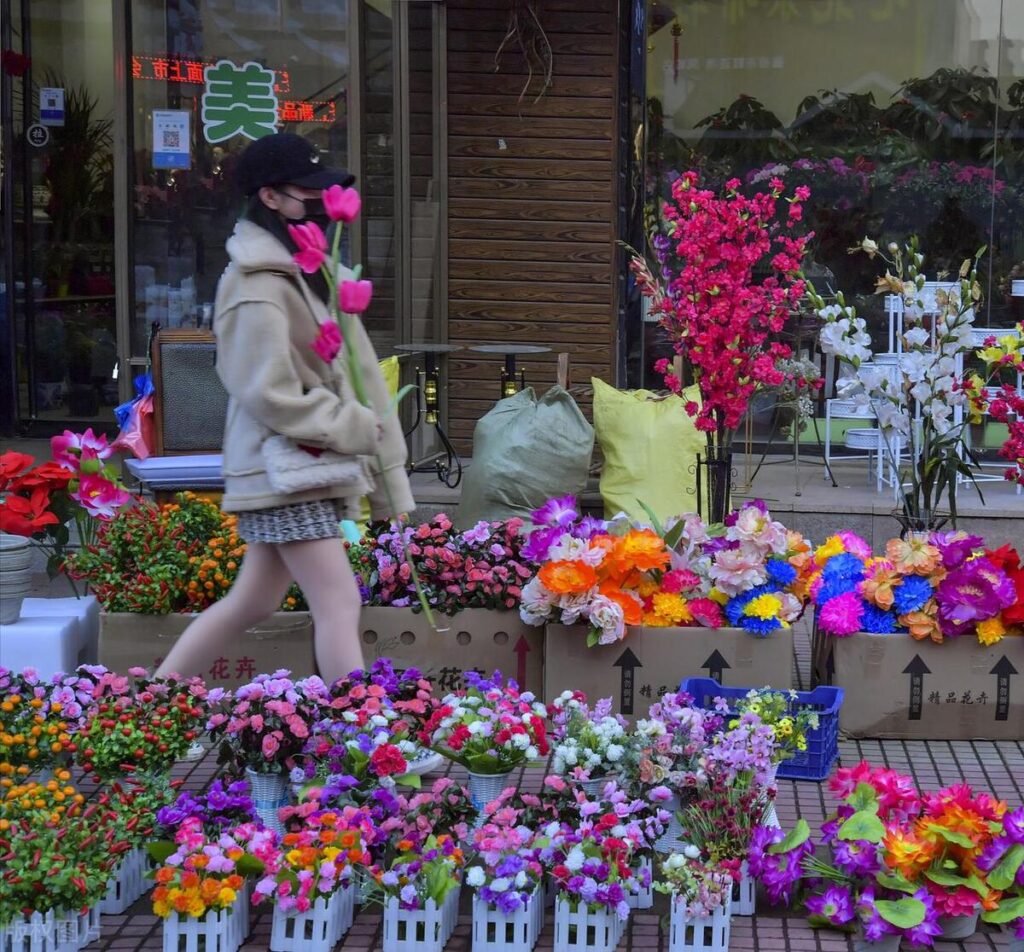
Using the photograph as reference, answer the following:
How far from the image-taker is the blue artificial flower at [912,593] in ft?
15.6

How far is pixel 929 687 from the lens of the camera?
481 cm

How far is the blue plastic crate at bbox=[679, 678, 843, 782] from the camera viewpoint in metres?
4.40

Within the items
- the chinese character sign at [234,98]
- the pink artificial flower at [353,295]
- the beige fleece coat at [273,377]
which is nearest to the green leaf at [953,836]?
the beige fleece coat at [273,377]

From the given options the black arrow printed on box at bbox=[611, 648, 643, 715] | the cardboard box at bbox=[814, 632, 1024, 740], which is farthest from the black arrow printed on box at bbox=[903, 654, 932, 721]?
the black arrow printed on box at bbox=[611, 648, 643, 715]

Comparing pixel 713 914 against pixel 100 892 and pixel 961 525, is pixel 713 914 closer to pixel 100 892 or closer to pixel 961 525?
pixel 100 892

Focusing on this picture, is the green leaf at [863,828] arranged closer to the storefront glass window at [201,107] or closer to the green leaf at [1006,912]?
the green leaf at [1006,912]

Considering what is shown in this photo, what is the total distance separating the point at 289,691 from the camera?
3887 millimetres

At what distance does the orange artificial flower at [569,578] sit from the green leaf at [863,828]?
1.32 meters

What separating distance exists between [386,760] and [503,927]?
0.50 metres

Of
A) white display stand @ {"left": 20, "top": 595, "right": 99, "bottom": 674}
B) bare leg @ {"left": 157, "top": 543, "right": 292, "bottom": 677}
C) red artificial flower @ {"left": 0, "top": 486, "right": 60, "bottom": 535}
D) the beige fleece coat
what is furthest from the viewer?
white display stand @ {"left": 20, "top": 595, "right": 99, "bottom": 674}

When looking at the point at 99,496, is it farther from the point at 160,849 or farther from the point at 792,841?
the point at 792,841

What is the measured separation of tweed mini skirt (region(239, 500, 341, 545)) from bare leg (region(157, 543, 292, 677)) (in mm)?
123

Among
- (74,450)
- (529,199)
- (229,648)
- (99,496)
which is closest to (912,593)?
(229,648)

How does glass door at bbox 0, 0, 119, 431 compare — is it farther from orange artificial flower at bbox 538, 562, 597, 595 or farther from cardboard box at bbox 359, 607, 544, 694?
orange artificial flower at bbox 538, 562, 597, 595
